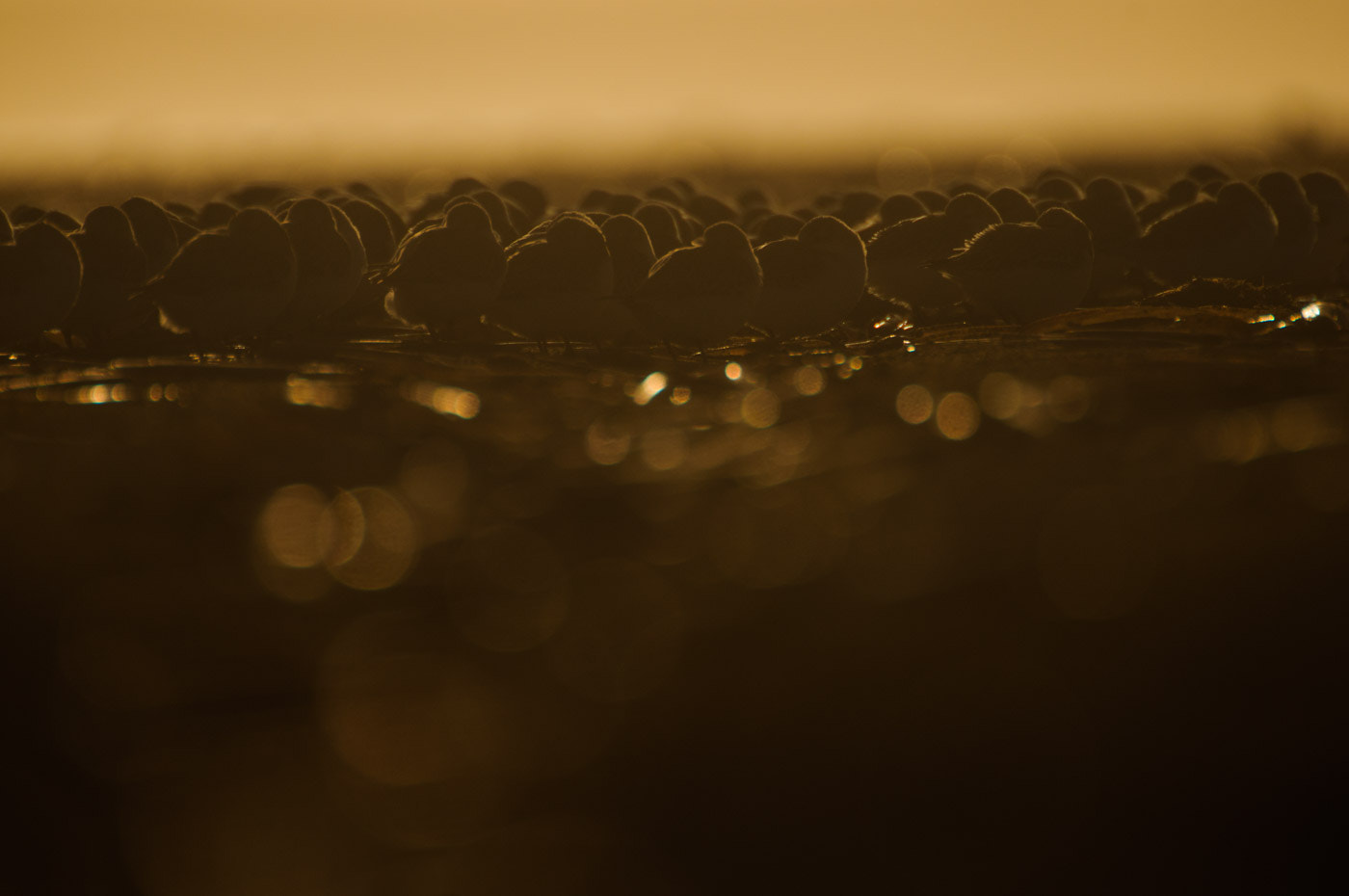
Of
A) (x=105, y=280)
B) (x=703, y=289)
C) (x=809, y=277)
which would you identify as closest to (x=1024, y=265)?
(x=809, y=277)

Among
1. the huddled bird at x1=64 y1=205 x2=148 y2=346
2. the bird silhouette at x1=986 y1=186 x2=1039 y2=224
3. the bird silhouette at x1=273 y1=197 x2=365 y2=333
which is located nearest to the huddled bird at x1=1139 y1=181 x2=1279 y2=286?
the bird silhouette at x1=986 y1=186 x2=1039 y2=224

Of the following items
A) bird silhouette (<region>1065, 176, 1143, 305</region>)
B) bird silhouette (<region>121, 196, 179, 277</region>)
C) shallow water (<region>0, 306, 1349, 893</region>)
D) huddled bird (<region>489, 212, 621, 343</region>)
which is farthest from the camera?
bird silhouette (<region>1065, 176, 1143, 305</region>)

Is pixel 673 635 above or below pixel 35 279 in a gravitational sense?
below

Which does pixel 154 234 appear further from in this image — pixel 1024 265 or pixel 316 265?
pixel 1024 265

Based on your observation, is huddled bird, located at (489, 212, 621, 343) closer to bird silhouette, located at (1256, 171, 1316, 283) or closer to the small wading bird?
the small wading bird

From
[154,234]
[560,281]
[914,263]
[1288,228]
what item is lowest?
[1288,228]

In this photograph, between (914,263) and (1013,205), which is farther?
(1013,205)
